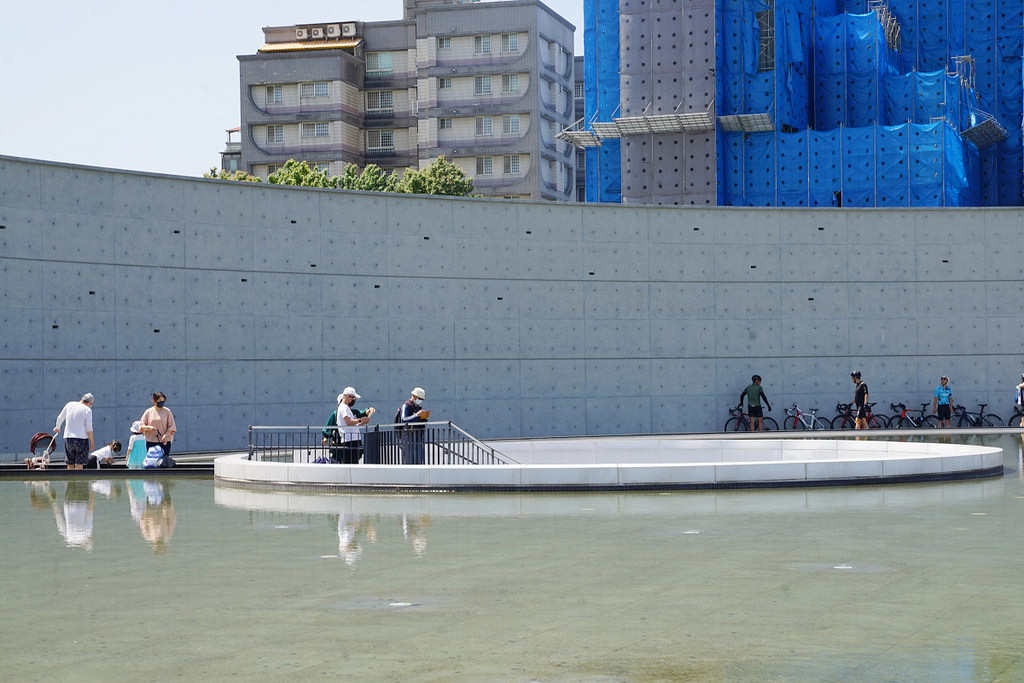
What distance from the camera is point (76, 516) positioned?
1316 cm

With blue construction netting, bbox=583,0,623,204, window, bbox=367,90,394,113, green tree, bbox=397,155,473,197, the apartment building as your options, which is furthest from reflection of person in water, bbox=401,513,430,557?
window, bbox=367,90,394,113

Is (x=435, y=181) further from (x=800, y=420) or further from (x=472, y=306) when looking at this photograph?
(x=800, y=420)

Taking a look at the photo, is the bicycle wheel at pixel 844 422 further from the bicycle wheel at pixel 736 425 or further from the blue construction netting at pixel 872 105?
the blue construction netting at pixel 872 105

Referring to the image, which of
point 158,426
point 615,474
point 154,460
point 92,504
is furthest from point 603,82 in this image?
point 92,504

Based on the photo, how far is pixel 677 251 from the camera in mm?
29609

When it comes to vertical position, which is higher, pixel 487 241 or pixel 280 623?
pixel 487 241

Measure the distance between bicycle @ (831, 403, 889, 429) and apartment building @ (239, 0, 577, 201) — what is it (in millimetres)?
47272

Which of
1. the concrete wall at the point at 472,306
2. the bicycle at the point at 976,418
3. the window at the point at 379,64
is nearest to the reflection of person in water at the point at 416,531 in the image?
the concrete wall at the point at 472,306

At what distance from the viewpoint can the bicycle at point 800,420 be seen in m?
29.5

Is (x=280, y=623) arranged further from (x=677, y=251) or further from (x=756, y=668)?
(x=677, y=251)

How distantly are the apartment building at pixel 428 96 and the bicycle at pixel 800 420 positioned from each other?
155ft

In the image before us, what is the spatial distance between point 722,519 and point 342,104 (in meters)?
69.8

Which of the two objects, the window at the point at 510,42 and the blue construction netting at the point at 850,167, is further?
the window at the point at 510,42

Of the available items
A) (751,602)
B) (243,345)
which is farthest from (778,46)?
(751,602)
